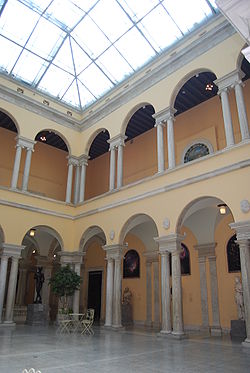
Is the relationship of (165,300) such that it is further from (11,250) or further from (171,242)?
(11,250)

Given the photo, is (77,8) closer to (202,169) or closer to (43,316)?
(202,169)

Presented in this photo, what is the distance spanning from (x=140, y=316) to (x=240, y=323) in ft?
19.5

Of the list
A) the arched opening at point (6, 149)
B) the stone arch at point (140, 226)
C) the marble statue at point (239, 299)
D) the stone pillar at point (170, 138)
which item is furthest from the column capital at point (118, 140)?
the marble statue at point (239, 299)

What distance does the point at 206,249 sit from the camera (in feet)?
42.8

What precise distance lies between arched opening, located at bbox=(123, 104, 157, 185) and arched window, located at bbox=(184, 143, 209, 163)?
6.51 ft

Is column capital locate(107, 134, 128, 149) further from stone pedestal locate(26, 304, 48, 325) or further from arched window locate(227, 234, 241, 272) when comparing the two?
stone pedestal locate(26, 304, 48, 325)

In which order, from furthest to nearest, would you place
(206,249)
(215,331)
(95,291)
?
(95,291)
(206,249)
(215,331)

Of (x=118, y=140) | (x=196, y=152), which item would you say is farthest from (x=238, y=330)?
(x=118, y=140)

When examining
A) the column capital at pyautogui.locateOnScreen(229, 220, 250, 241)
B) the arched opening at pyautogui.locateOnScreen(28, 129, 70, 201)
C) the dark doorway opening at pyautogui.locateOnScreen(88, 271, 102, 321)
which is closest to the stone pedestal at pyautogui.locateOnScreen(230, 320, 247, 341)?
the column capital at pyautogui.locateOnScreen(229, 220, 250, 241)

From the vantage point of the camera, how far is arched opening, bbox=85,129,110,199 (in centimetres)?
1805

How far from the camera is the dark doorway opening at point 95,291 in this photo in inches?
676

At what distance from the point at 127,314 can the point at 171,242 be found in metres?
6.59

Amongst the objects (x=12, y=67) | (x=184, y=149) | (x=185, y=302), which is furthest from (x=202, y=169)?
(x=12, y=67)

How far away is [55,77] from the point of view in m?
15.3
